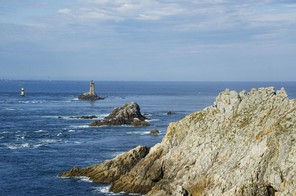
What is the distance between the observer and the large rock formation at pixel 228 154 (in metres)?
53.9

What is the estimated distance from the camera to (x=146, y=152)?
7762 cm

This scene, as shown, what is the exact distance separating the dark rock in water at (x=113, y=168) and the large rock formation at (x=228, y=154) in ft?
6.71

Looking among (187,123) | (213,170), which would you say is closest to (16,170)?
(187,123)

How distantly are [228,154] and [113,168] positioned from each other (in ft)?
65.6

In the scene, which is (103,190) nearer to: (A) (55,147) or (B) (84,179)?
(B) (84,179)

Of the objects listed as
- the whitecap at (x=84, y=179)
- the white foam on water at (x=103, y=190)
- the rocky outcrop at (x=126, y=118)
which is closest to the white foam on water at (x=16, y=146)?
the whitecap at (x=84, y=179)

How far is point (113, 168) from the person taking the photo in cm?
7512

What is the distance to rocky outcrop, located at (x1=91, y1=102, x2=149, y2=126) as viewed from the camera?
146m

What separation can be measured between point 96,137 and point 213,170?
6291 cm

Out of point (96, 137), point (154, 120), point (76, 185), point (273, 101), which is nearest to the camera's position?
point (273, 101)

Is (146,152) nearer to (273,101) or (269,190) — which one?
(273,101)

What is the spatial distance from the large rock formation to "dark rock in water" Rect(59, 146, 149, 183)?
2.05 meters

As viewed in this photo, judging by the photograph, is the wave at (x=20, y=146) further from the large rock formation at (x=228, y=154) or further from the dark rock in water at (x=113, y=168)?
the large rock formation at (x=228, y=154)

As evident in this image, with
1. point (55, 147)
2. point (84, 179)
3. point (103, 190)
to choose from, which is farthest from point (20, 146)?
point (103, 190)
